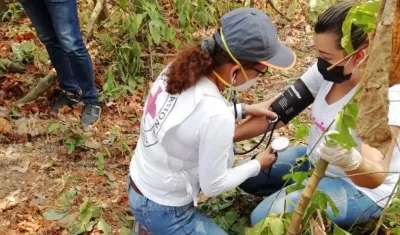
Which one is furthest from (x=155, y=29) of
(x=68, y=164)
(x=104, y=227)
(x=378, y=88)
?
(x=378, y=88)

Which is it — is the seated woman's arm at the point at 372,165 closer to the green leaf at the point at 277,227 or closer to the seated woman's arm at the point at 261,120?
the green leaf at the point at 277,227

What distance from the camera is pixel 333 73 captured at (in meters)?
2.18

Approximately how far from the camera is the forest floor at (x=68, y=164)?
2.76m

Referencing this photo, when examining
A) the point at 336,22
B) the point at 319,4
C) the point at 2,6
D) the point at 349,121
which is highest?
the point at 349,121

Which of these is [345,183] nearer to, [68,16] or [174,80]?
[174,80]

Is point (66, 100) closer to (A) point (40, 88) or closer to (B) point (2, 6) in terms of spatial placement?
(A) point (40, 88)

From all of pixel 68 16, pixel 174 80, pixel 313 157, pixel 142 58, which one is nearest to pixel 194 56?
pixel 174 80

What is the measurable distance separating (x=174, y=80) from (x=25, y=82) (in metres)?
2.15

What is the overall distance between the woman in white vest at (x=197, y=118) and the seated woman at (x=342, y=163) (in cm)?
18

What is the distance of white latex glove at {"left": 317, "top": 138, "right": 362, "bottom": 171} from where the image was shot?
58.1 inches

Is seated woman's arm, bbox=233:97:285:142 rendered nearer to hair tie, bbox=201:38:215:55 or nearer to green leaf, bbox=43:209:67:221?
hair tie, bbox=201:38:215:55

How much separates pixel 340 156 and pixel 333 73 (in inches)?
26.4

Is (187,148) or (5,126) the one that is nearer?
(187,148)

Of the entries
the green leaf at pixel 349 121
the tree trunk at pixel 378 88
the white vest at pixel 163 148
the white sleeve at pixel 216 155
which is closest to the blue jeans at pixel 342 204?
the white sleeve at pixel 216 155
